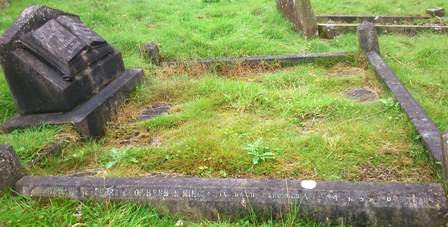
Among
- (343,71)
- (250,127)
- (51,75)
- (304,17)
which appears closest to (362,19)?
(304,17)

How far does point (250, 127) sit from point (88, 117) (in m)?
1.62

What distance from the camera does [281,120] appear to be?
3.66m

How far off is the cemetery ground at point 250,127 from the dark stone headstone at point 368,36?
0.68ft

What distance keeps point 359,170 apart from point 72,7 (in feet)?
25.6

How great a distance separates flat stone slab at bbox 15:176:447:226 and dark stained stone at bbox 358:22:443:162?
23.9 inches

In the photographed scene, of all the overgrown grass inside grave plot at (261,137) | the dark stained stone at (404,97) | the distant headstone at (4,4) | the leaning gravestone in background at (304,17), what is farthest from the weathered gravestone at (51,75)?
the distant headstone at (4,4)

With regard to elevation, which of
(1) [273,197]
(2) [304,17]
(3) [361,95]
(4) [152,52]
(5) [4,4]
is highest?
(5) [4,4]

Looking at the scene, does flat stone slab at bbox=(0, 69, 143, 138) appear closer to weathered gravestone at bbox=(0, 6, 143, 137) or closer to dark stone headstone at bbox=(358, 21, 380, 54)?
weathered gravestone at bbox=(0, 6, 143, 137)

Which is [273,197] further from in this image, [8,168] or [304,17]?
[304,17]

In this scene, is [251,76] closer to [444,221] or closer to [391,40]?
[391,40]

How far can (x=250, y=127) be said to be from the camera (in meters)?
3.57

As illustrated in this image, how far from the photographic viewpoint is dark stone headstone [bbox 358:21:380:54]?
505 centimetres

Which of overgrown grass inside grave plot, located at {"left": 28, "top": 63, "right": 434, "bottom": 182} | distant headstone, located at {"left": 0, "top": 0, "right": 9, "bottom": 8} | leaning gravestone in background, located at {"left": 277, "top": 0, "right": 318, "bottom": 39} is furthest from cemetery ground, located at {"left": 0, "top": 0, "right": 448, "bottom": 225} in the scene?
distant headstone, located at {"left": 0, "top": 0, "right": 9, "bottom": 8}

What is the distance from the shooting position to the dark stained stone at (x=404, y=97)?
9.33ft
